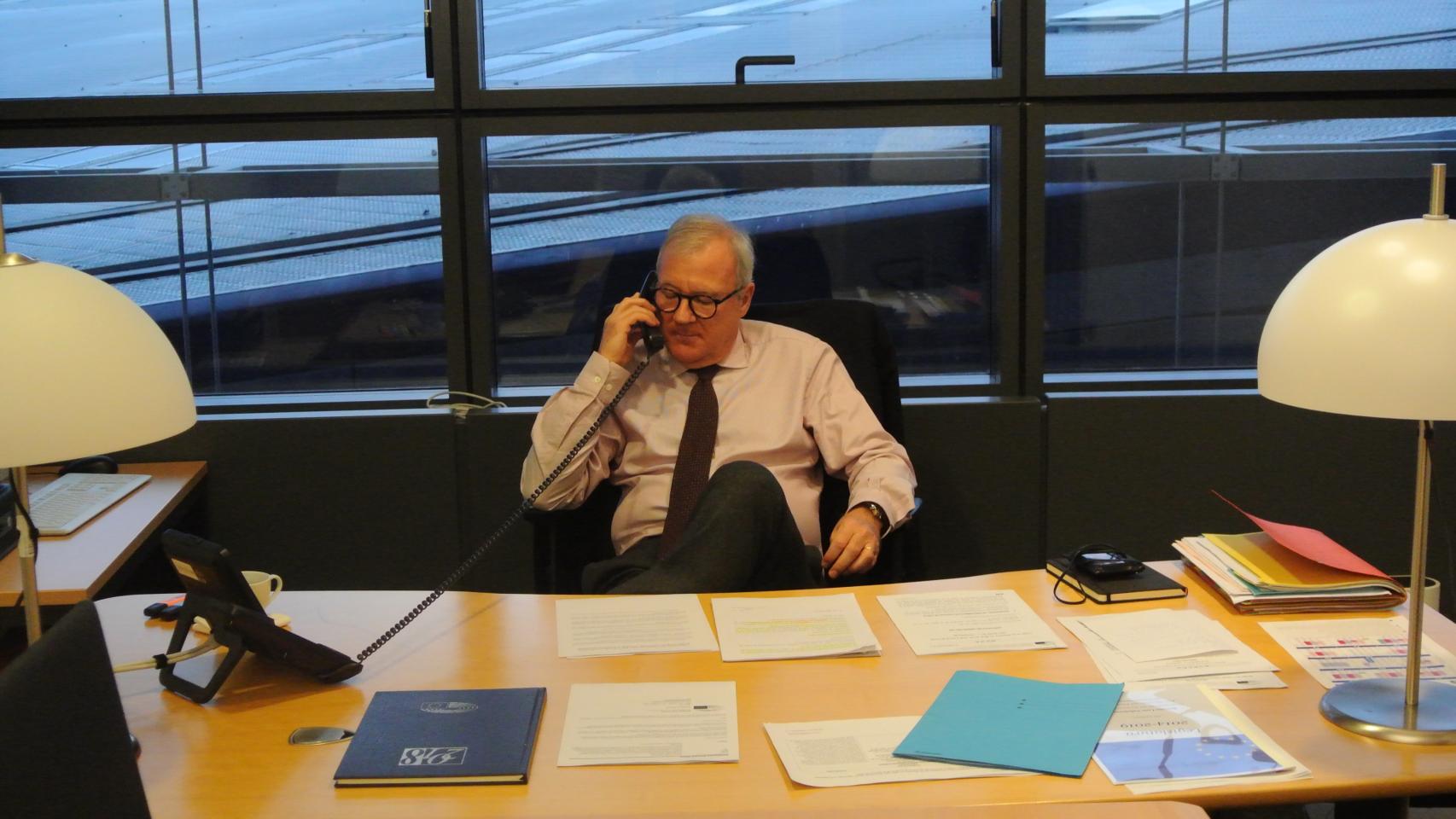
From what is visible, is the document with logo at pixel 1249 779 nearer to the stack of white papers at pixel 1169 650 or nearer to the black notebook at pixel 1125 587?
the stack of white papers at pixel 1169 650

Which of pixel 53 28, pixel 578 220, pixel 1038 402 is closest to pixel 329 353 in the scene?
pixel 578 220

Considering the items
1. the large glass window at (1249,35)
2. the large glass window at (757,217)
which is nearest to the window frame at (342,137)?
the large glass window at (757,217)

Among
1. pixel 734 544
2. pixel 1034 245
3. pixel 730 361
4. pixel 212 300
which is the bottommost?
pixel 734 544

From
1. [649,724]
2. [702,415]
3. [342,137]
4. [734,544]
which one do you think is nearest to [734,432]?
[702,415]

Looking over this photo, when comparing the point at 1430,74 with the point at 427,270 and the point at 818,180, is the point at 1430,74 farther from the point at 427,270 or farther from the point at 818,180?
the point at 427,270

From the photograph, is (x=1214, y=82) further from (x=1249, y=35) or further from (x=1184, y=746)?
(x=1184, y=746)

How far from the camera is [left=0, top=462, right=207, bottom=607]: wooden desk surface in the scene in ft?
6.97

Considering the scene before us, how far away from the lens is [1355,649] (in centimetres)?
178

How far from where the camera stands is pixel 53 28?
10.8 feet

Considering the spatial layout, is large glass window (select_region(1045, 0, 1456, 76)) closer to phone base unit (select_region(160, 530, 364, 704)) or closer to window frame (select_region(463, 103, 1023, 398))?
window frame (select_region(463, 103, 1023, 398))

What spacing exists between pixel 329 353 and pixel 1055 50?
6.53ft

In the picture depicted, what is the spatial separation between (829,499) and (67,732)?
1895 millimetres

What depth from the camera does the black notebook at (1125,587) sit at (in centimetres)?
198

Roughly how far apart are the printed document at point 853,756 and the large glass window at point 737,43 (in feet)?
6.83
